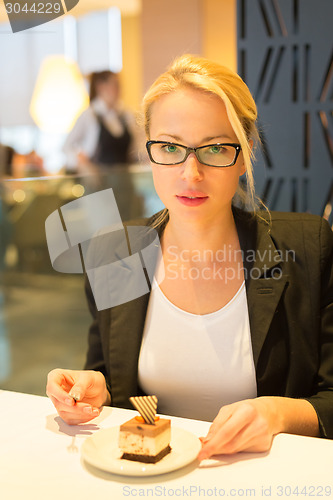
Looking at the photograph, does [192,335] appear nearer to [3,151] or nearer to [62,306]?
[62,306]

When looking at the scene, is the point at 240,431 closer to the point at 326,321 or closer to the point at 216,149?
the point at 326,321

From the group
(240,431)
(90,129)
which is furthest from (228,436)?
(90,129)

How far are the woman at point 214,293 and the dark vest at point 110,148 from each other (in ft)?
8.49

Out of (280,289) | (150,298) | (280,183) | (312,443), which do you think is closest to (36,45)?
(280,183)

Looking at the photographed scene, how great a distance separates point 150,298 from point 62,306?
5.65 ft

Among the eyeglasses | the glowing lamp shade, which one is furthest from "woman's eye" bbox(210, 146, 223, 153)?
the glowing lamp shade

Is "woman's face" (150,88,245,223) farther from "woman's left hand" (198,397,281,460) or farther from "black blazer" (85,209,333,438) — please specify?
"woman's left hand" (198,397,281,460)

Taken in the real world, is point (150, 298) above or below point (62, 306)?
above

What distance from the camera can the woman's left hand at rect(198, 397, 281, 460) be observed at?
102 centimetres

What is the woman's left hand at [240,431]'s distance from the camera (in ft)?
3.35

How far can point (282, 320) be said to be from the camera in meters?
1.50

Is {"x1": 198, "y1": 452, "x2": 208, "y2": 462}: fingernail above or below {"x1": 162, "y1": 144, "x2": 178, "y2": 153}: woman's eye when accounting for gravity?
below

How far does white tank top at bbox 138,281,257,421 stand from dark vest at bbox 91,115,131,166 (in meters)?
2.71

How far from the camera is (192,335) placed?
1.47 meters
